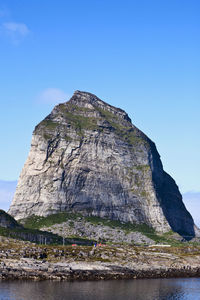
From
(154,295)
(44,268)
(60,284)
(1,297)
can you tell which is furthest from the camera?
(44,268)

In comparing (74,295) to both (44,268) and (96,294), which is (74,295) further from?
(44,268)

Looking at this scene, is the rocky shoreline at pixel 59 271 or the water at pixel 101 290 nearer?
the water at pixel 101 290

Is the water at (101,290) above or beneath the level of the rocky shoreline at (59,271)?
beneath

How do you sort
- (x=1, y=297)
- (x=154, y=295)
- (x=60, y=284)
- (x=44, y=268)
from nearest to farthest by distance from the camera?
(x=1, y=297)
(x=154, y=295)
(x=60, y=284)
(x=44, y=268)

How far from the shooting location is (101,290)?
166m

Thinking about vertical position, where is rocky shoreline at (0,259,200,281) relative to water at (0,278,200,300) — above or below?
above

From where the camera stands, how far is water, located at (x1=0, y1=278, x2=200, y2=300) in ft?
506

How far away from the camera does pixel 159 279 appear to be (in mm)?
194750

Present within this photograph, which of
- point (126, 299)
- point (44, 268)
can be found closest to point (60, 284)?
point (44, 268)

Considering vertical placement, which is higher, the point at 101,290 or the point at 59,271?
the point at 59,271

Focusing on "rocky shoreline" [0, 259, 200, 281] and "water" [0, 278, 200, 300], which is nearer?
"water" [0, 278, 200, 300]

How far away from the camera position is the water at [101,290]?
154250 mm

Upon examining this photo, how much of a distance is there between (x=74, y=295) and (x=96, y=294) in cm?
707

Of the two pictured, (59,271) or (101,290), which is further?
(59,271)
